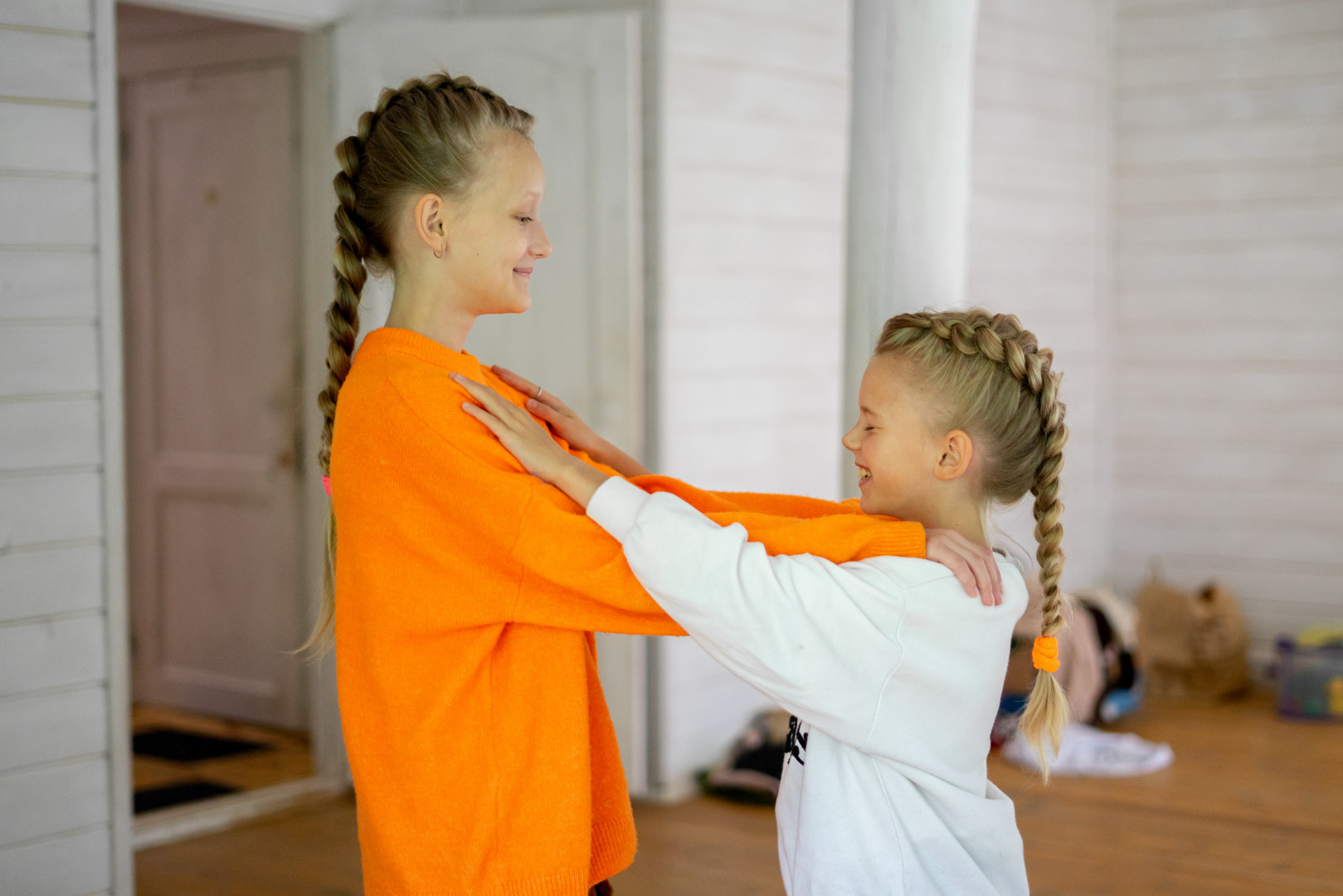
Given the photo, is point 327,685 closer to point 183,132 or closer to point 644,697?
point 644,697

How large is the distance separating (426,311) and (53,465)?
1.62 meters

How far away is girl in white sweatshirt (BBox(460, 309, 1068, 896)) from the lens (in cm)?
131

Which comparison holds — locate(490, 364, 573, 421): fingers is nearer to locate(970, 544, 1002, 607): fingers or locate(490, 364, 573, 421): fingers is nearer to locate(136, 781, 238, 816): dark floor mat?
locate(970, 544, 1002, 607): fingers

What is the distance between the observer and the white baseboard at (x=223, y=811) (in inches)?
139

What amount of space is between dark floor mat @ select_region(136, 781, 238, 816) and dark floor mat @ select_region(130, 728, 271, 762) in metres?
0.29

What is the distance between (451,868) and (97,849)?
179 cm

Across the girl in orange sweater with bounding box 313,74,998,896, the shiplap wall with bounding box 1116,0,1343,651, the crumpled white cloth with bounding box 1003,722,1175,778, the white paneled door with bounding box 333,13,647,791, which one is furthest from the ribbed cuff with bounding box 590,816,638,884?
the shiplap wall with bounding box 1116,0,1343,651

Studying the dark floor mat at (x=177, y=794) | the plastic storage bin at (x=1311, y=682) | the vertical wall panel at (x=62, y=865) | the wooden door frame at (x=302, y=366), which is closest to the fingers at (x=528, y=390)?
the wooden door frame at (x=302, y=366)

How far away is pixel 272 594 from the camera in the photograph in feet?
14.9

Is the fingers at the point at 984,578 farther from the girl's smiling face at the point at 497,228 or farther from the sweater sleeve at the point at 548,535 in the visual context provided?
the girl's smiling face at the point at 497,228

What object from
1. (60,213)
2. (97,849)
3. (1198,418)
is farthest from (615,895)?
(1198,418)

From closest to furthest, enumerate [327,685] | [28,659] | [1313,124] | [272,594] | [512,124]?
[512,124], [28,659], [327,685], [272,594], [1313,124]

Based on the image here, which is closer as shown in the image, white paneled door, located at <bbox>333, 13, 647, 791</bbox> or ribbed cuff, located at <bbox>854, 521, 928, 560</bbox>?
ribbed cuff, located at <bbox>854, 521, 928, 560</bbox>

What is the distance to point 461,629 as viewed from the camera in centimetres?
138
